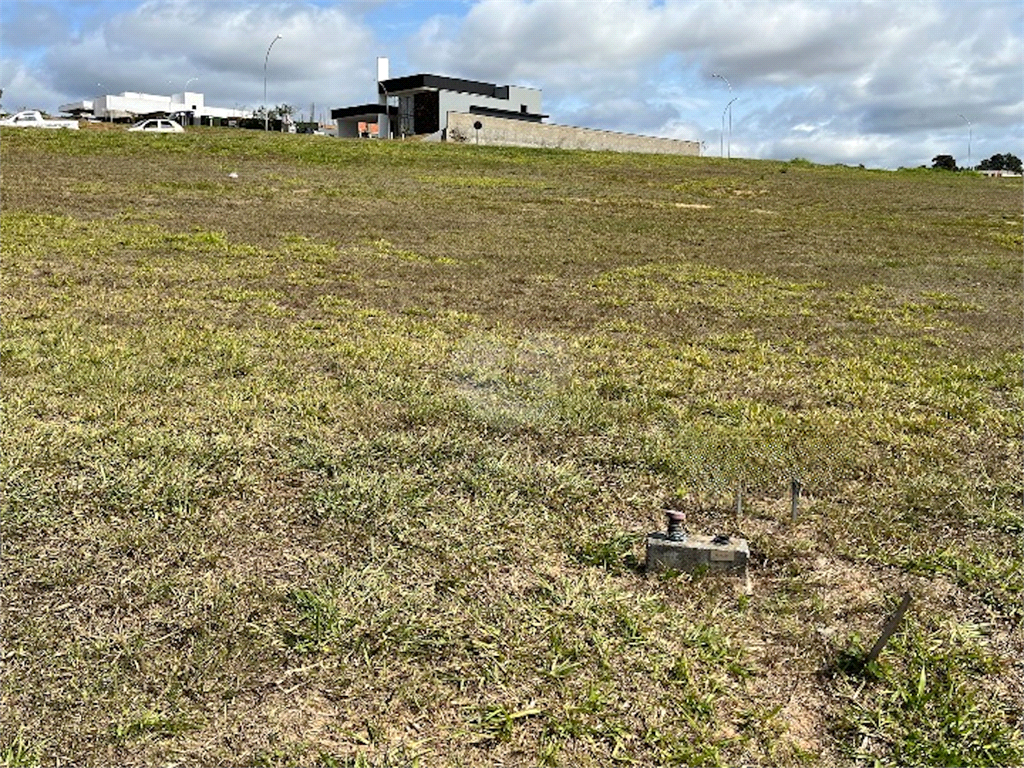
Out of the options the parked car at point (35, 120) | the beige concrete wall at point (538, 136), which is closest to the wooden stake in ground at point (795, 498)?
the parked car at point (35, 120)

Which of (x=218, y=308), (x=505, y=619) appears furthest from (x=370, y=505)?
(x=218, y=308)

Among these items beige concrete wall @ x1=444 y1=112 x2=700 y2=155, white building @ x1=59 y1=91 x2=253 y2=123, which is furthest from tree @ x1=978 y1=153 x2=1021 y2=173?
white building @ x1=59 y1=91 x2=253 y2=123

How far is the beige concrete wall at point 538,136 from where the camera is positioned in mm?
38406

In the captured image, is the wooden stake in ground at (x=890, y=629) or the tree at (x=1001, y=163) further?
the tree at (x=1001, y=163)

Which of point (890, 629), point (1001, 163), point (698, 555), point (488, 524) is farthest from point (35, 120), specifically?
point (1001, 163)

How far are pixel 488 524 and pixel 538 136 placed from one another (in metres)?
39.9

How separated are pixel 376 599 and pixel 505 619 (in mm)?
447

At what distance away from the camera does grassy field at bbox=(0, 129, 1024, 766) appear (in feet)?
7.52

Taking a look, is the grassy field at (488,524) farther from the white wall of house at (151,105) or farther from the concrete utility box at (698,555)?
the white wall of house at (151,105)

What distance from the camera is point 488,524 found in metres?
3.36

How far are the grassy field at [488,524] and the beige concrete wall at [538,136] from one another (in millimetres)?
31350

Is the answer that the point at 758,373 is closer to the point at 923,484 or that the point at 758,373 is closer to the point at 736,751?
the point at 923,484

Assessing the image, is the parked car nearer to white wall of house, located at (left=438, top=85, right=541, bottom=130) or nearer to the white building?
white wall of house, located at (left=438, top=85, right=541, bottom=130)

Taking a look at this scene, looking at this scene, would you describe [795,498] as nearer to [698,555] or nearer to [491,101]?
[698,555]
